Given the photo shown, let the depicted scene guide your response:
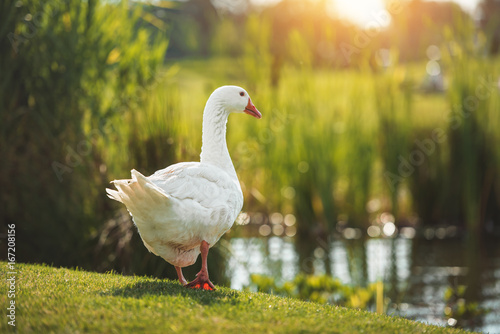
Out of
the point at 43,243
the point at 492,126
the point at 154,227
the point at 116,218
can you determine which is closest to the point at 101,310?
the point at 154,227

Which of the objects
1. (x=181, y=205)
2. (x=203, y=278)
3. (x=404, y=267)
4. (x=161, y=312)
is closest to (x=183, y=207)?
(x=181, y=205)

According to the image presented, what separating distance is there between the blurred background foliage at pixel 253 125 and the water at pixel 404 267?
0.55 metres

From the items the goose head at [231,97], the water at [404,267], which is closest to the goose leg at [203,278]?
the goose head at [231,97]

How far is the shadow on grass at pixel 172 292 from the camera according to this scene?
15.2 feet

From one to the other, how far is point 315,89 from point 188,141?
4.80m

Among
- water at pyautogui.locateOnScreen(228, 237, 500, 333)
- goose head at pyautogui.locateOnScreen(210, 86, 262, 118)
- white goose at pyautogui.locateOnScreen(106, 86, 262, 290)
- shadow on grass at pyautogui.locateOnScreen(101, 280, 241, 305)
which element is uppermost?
goose head at pyautogui.locateOnScreen(210, 86, 262, 118)

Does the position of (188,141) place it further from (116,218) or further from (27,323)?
(27,323)

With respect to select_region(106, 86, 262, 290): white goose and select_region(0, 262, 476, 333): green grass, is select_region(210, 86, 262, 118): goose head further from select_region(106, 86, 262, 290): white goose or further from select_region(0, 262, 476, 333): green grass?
select_region(0, 262, 476, 333): green grass

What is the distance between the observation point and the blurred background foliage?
7801mm

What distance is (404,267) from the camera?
10.4 meters

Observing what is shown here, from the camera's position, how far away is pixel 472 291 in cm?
902

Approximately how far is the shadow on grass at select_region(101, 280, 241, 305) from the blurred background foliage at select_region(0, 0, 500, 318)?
6.31ft

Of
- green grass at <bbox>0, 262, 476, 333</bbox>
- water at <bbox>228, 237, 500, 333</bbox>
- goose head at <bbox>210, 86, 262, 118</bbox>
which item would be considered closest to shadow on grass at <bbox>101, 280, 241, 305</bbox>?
green grass at <bbox>0, 262, 476, 333</bbox>

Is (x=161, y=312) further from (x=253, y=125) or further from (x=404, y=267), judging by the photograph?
(x=253, y=125)
